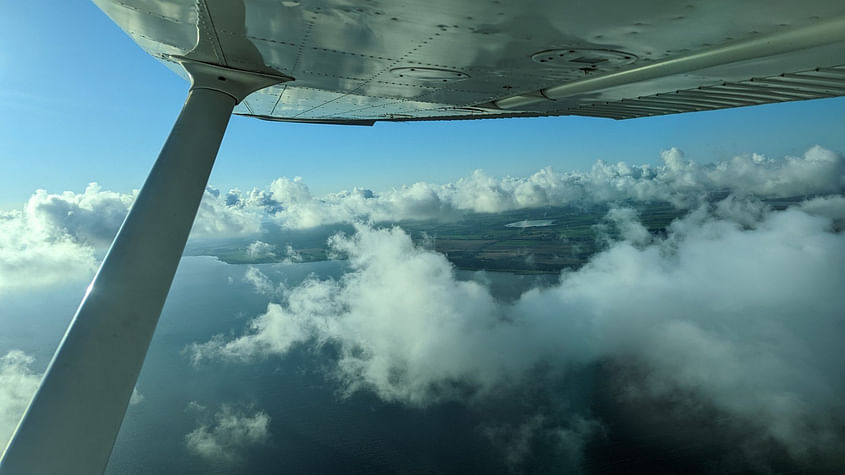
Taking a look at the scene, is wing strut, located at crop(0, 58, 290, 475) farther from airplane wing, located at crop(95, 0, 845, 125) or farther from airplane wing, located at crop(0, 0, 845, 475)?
airplane wing, located at crop(95, 0, 845, 125)

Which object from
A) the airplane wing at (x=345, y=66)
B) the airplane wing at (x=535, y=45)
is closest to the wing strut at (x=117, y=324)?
the airplane wing at (x=345, y=66)

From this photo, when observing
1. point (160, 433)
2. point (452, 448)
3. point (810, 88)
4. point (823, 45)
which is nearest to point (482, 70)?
point (823, 45)

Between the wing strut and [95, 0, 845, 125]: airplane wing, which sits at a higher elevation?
[95, 0, 845, 125]: airplane wing

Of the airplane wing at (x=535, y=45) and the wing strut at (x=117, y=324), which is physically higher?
the airplane wing at (x=535, y=45)

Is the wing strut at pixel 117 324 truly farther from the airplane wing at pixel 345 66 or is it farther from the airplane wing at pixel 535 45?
the airplane wing at pixel 535 45

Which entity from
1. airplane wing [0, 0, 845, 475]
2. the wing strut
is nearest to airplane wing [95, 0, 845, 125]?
airplane wing [0, 0, 845, 475]

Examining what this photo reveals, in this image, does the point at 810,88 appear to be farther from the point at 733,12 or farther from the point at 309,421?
the point at 309,421
